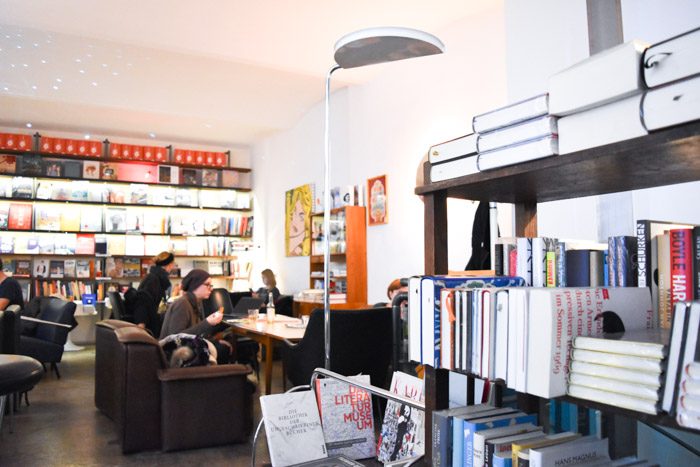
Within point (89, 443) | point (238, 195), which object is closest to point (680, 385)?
point (89, 443)

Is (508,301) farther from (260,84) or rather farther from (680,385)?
(260,84)

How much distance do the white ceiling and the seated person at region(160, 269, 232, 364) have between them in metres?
2.72

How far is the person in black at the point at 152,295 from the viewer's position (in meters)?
7.07

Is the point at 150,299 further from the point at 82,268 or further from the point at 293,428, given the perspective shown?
the point at 293,428

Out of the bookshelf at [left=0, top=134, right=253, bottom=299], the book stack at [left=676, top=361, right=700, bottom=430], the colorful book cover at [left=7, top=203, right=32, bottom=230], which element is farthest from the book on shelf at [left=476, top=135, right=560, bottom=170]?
the colorful book cover at [left=7, top=203, right=32, bottom=230]

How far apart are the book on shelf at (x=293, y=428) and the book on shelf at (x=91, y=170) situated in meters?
8.67

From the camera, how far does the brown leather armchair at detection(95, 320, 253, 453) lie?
13.1ft

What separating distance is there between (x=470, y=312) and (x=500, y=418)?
13.2 inches

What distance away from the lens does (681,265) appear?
1.22 m

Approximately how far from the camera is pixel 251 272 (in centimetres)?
1060

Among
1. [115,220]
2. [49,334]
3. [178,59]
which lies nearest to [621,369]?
[49,334]

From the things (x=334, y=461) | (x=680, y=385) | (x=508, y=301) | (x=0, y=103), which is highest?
(x=0, y=103)

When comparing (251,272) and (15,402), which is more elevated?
(251,272)

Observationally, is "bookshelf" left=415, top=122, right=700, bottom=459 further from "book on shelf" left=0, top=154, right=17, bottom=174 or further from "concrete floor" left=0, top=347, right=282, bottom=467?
"book on shelf" left=0, top=154, right=17, bottom=174
